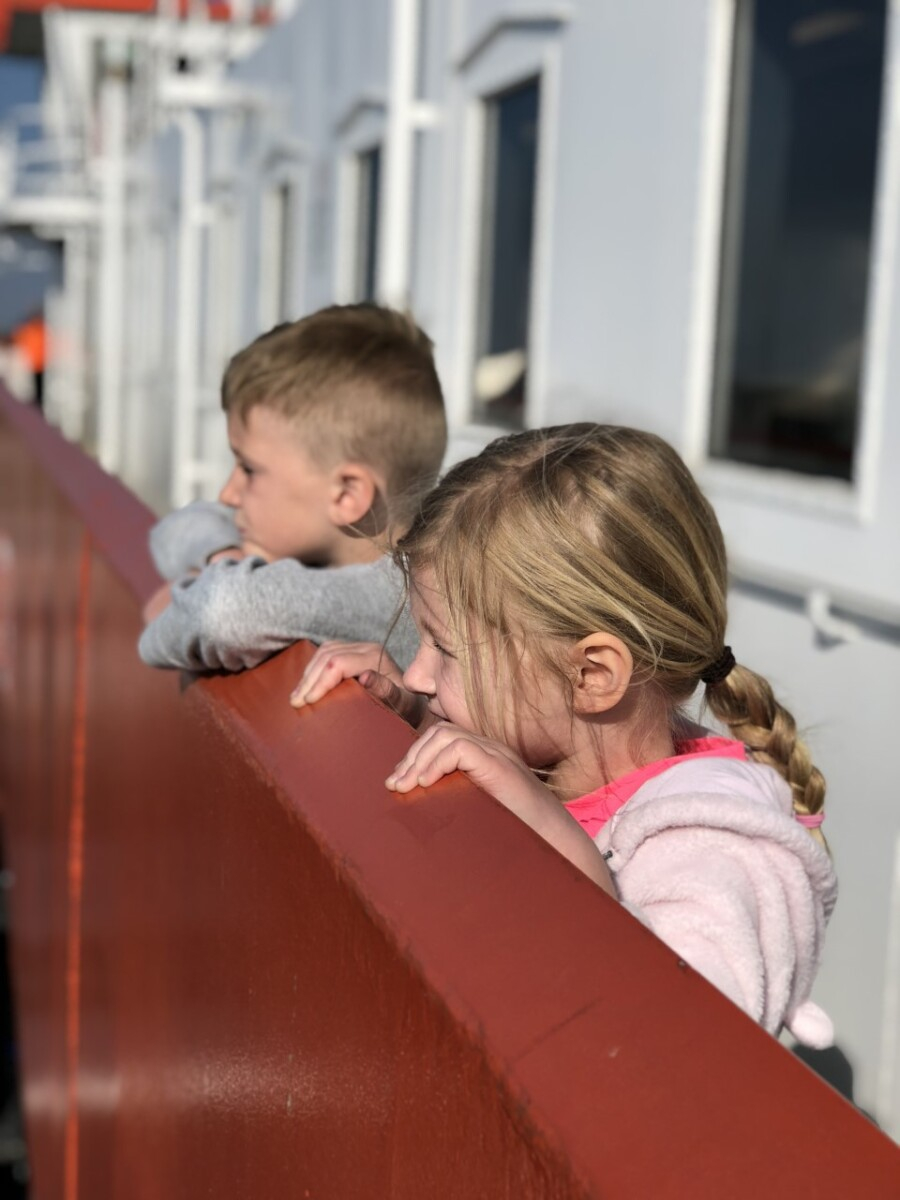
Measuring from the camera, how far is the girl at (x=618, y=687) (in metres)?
1.60

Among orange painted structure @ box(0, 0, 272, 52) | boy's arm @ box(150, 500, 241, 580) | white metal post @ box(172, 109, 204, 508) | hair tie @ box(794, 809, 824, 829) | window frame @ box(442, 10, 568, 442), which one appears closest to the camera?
hair tie @ box(794, 809, 824, 829)

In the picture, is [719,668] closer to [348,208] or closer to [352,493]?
[352,493]

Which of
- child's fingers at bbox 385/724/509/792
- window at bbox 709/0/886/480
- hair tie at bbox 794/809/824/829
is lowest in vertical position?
hair tie at bbox 794/809/824/829

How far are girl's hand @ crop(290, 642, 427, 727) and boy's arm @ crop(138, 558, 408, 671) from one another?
0.09 meters

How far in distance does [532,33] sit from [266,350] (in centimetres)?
285

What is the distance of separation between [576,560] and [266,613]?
0.54m

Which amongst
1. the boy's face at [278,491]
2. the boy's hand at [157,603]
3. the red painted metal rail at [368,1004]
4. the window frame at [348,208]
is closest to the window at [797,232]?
the boy's face at [278,491]

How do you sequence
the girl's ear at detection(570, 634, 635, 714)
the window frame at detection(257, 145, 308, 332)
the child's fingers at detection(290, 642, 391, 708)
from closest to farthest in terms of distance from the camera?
the girl's ear at detection(570, 634, 635, 714), the child's fingers at detection(290, 642, 391, 708), the window frame at detection(257, 145, 308, 332)

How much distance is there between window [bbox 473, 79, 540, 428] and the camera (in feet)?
19.3

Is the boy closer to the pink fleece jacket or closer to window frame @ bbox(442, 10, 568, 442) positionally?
the pink fleece jacket

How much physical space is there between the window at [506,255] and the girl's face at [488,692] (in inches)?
160

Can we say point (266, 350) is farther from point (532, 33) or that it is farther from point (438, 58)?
point (438, 58)

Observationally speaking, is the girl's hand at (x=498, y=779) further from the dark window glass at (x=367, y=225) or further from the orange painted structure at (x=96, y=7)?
the orange painted structure at (x=96, y=7)

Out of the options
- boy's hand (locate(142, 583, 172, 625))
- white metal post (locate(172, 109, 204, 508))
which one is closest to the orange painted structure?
white metal post (locate(172, 109, 204, 508))
